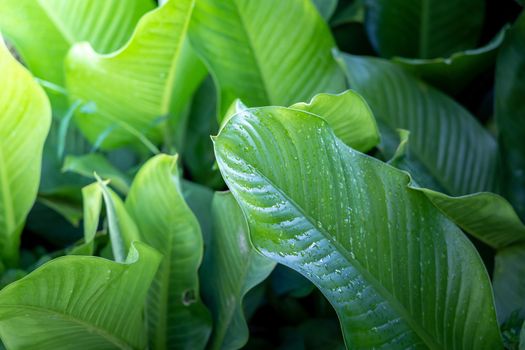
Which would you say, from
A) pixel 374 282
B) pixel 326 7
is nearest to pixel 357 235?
pixel 374 282

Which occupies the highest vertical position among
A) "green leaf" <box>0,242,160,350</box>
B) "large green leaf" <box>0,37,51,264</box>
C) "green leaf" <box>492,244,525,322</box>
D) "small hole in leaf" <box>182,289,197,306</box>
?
"large green leaf" <box>0,37,51,264</box>

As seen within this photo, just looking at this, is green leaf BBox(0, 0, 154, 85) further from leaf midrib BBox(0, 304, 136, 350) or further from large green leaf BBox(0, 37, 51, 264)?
leaf midrib BBox(0, 304, 136, 350)

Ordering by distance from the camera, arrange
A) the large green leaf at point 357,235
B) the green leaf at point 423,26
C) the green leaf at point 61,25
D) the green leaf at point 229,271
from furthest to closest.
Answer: the green leaf at point 423,26
the green leaf at point 61,25
the green leaf at point 229,271
the large green leaf at point 357,235

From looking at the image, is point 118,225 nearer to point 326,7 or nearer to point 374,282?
point 374,282

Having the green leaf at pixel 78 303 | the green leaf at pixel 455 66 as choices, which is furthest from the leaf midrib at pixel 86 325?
the green leaf at pixel 455 66

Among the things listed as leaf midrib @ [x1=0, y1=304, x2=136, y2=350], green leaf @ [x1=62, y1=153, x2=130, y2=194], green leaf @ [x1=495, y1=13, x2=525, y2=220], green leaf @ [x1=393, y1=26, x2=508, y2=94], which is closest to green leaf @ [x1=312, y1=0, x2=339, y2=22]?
green leaf @ [x1=393, y1=26, x2=508, y2=94]

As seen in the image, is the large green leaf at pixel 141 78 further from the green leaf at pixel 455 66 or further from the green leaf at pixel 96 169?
the green leaf at pixel 455 66

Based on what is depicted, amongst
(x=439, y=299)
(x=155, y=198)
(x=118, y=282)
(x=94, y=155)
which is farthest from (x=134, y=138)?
(x=439, y=299)
